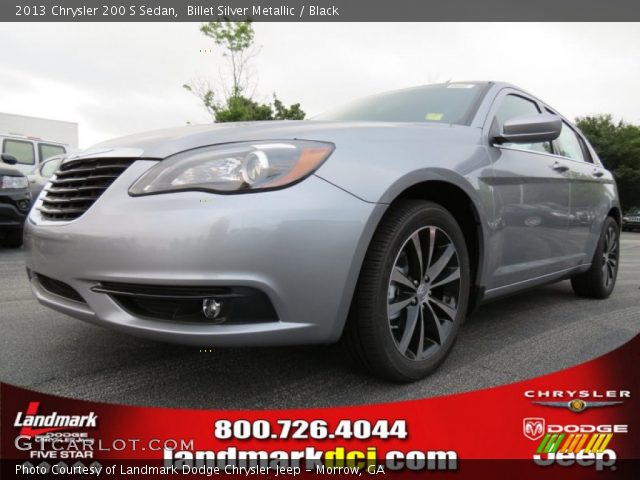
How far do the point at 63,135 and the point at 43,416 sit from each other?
67.1 feet

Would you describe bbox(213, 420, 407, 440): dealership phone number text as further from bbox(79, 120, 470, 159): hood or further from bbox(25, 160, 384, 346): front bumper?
bbox(79, 120, 470, 159): hood

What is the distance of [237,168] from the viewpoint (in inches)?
62.6

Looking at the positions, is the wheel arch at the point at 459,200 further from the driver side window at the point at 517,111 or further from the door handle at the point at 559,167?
the door handle at the point at 559,167

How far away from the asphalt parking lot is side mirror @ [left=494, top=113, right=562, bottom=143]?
106 cm

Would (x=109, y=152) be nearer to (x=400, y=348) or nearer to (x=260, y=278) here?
(x=260, y=278)

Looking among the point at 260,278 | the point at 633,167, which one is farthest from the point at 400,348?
the point at 633,167

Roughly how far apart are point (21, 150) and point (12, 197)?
5036 mm

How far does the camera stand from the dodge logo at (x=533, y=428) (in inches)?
58.3

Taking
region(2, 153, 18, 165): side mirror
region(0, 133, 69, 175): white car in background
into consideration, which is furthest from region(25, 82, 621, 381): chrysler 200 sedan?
region(0, 133, 69, 175): white car in background

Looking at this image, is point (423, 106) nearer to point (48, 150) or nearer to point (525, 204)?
point (525, 204)

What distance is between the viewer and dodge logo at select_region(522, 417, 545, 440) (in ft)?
4.86

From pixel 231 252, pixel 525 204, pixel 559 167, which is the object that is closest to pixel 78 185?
pixel 231 252

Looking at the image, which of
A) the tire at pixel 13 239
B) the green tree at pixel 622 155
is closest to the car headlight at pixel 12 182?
the tire at pixel 13 239

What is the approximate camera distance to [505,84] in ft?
9.40
